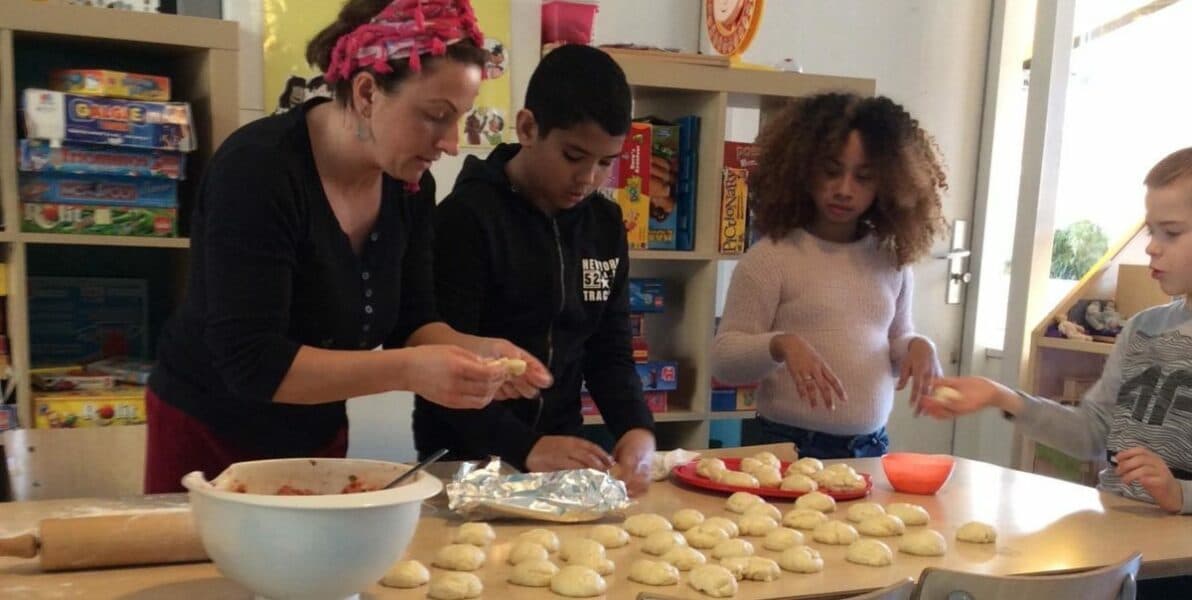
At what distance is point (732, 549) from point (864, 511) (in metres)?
0.25

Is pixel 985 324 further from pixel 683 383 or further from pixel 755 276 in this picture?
pixel 755 276

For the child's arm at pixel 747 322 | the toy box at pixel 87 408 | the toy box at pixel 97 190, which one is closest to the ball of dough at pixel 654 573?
the child's arm at pixel 747 322

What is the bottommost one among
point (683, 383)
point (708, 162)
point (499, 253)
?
point (683, 383)

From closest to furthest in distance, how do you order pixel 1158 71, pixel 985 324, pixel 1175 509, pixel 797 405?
pixel 1175 509
pixel 797 405
pixel 1158 71
pixel 985 324

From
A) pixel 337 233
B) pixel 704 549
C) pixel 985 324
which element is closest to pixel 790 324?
pixel 704 549

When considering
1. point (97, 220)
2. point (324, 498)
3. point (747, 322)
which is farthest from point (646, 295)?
point (324, 498)

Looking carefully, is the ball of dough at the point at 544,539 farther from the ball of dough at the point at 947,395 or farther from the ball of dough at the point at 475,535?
Result: the ball of dough at the point at 947,395

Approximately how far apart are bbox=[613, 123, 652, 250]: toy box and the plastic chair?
58.0 inches

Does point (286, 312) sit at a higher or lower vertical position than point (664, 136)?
lower

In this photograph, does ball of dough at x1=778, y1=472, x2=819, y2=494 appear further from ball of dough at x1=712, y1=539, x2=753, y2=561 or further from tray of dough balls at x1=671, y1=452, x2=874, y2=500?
ball of dough at x1=712, y1=539, x2=753, y2=561

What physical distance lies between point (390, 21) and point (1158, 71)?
108 inches

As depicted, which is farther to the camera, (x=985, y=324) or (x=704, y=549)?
(x=985, y=324)

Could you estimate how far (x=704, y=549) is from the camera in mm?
1135

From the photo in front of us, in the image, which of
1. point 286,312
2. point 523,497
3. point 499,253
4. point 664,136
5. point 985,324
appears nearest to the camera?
point 286,312
